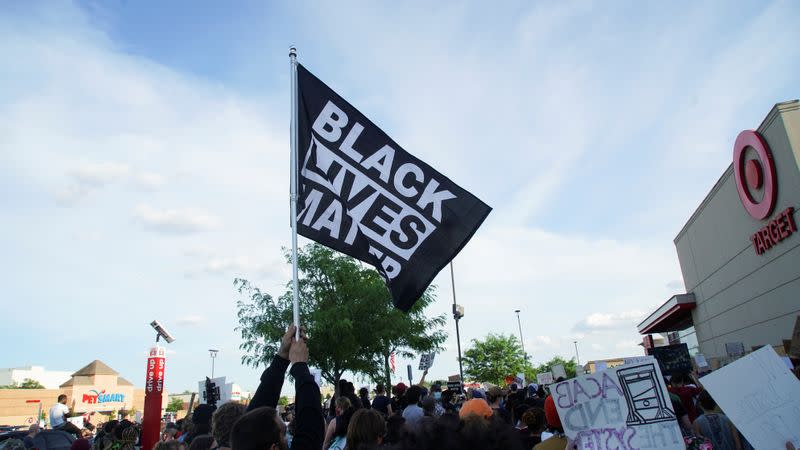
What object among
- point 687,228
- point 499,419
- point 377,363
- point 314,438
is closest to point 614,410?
point 314,438

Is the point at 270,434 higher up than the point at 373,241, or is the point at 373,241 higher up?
the point at 373,241

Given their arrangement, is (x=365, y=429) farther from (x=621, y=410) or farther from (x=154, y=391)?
(x=154, y=391)

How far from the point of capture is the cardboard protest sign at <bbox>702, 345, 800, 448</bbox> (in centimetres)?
399

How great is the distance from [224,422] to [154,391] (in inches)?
548

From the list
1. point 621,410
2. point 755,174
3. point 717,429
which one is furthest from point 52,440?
point 755,174

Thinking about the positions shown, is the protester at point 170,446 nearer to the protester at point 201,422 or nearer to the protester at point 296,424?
the protester at point 296,424

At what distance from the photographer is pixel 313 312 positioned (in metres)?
19.8

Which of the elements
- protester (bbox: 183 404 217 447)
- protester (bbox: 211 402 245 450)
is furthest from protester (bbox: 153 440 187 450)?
protester (bbox: 183 404 217 447)

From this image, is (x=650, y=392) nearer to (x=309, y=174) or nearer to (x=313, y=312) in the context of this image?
(x=309, y=174)

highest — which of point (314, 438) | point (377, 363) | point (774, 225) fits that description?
point (774, 225)

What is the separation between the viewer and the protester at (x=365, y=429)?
473 cm

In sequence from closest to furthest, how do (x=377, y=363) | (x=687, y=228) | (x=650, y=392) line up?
(x=650, y=392) < (x=377, y=363) < (x=687, y=228)

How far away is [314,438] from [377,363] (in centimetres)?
1954

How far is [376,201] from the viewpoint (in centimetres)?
632
